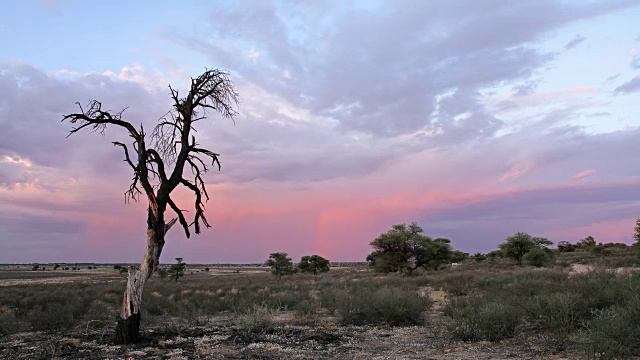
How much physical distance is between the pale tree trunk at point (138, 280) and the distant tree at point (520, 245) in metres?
39.4

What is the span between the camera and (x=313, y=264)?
6556cm

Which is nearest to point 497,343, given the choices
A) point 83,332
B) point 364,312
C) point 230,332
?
point 364,312

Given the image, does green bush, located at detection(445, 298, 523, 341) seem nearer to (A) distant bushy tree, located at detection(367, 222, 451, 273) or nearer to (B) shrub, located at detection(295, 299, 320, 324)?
(B) shrub, located at detection(295, 299, 320, 324)

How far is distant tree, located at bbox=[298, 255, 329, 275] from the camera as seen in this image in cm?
6488

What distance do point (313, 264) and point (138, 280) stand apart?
56066mm

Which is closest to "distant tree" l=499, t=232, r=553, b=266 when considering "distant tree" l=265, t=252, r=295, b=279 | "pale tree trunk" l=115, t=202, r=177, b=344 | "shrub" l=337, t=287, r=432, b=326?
"distant tree" l=265, t=252, r=295, b=279

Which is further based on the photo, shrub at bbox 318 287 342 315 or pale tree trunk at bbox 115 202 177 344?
shrub at bbox 318 287 342 315

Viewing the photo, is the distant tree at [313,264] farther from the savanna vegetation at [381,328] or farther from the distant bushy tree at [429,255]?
the savanna vegetation at [381,328]

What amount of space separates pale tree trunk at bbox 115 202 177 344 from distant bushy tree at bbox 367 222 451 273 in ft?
108

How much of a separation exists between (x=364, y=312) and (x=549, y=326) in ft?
17.8

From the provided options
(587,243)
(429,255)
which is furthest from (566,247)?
(429,255)

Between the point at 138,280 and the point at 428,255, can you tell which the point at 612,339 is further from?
the point at 428,255

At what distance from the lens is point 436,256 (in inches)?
1676

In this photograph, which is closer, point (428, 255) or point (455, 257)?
point (428, 255)
